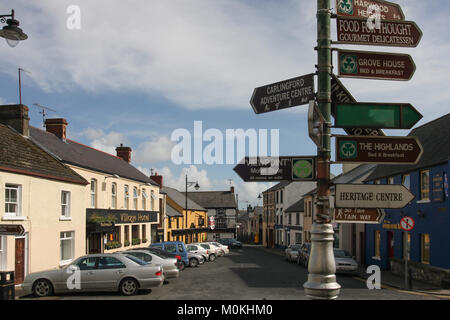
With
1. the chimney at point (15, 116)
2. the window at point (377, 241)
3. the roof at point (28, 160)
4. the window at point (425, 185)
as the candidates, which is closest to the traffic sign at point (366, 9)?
the roof at point (28, 160)

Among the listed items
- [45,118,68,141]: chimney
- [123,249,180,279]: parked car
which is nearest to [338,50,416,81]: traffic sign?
[123,249,180,279]: parked car

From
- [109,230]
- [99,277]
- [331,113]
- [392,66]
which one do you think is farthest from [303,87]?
[109,230]

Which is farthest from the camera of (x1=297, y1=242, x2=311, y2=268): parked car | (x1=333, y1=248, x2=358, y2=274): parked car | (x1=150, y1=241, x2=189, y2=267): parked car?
(x1=297, y1=242, x2=311, y2=268): parked car

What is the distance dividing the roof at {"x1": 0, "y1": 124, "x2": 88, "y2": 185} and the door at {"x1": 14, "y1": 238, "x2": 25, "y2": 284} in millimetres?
3132

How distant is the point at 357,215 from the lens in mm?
5195

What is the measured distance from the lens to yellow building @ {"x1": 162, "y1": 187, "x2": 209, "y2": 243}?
5306cm

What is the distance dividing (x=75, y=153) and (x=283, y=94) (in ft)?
87.7

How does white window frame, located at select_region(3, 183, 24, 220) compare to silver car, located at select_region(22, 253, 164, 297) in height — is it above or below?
above

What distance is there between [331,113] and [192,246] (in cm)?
2750

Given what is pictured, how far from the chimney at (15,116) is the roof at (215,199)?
2857 inches

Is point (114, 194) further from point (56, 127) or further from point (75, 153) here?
point (56, 127)

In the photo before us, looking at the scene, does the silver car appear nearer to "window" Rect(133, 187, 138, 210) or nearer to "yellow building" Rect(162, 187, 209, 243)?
"window" Rect(133, 187, 138, 210)
